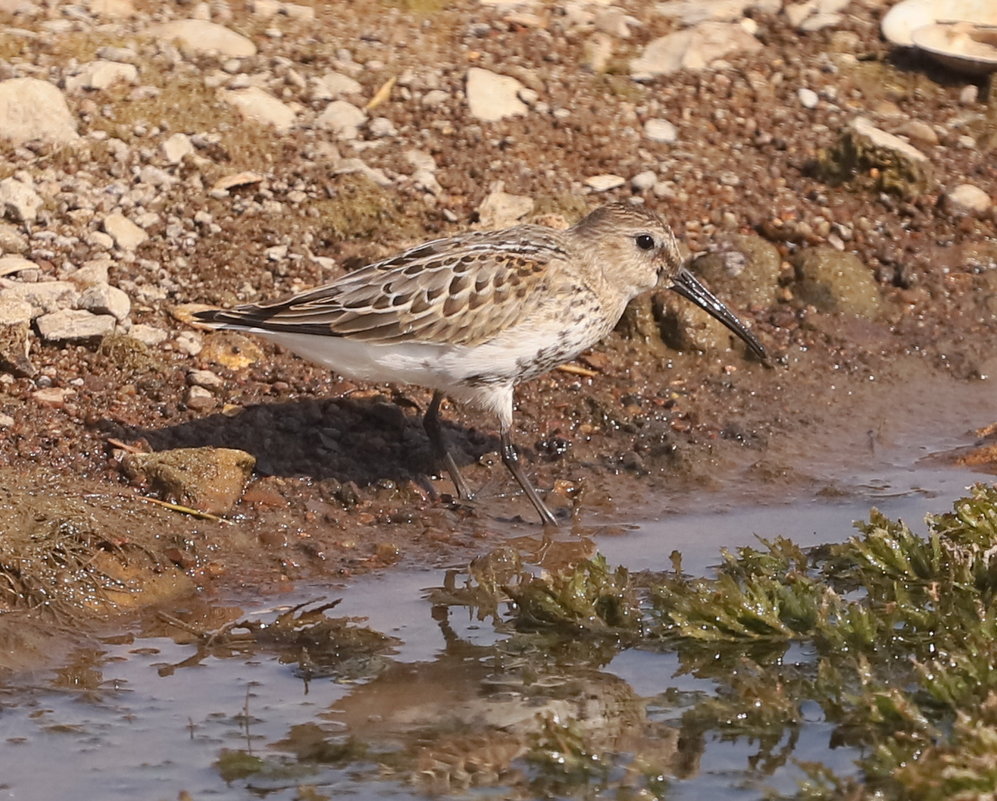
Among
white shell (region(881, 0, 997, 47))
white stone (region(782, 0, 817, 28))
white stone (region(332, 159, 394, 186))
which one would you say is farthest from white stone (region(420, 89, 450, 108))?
white shell (region(881, 0, 997, 47))

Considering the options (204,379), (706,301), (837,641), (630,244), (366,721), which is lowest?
(204,379)

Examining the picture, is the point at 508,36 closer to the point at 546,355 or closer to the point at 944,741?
the point at 546,355

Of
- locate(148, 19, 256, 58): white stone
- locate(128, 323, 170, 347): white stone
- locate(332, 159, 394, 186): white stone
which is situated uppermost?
locate(148, 19, 256, 58): white stone

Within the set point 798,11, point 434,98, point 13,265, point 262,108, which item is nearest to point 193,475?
point 13,265

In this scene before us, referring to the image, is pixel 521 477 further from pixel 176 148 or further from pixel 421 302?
pixel 176 148

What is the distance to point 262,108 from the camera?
32.0ft

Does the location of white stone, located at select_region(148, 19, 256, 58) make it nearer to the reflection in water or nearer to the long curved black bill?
the long curved black bill

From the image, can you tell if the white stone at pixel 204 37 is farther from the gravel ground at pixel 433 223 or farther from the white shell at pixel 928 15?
the white shell at pixel 928 15

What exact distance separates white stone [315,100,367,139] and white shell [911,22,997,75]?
4.04 m

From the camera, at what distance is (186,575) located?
22.9ft

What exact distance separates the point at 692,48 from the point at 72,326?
4.96 meters

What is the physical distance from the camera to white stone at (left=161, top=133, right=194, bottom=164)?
9336mm

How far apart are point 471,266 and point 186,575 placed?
202cm

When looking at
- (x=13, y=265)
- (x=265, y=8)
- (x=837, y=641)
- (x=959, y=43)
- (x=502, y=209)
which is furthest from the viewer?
(x=959, y=43)
